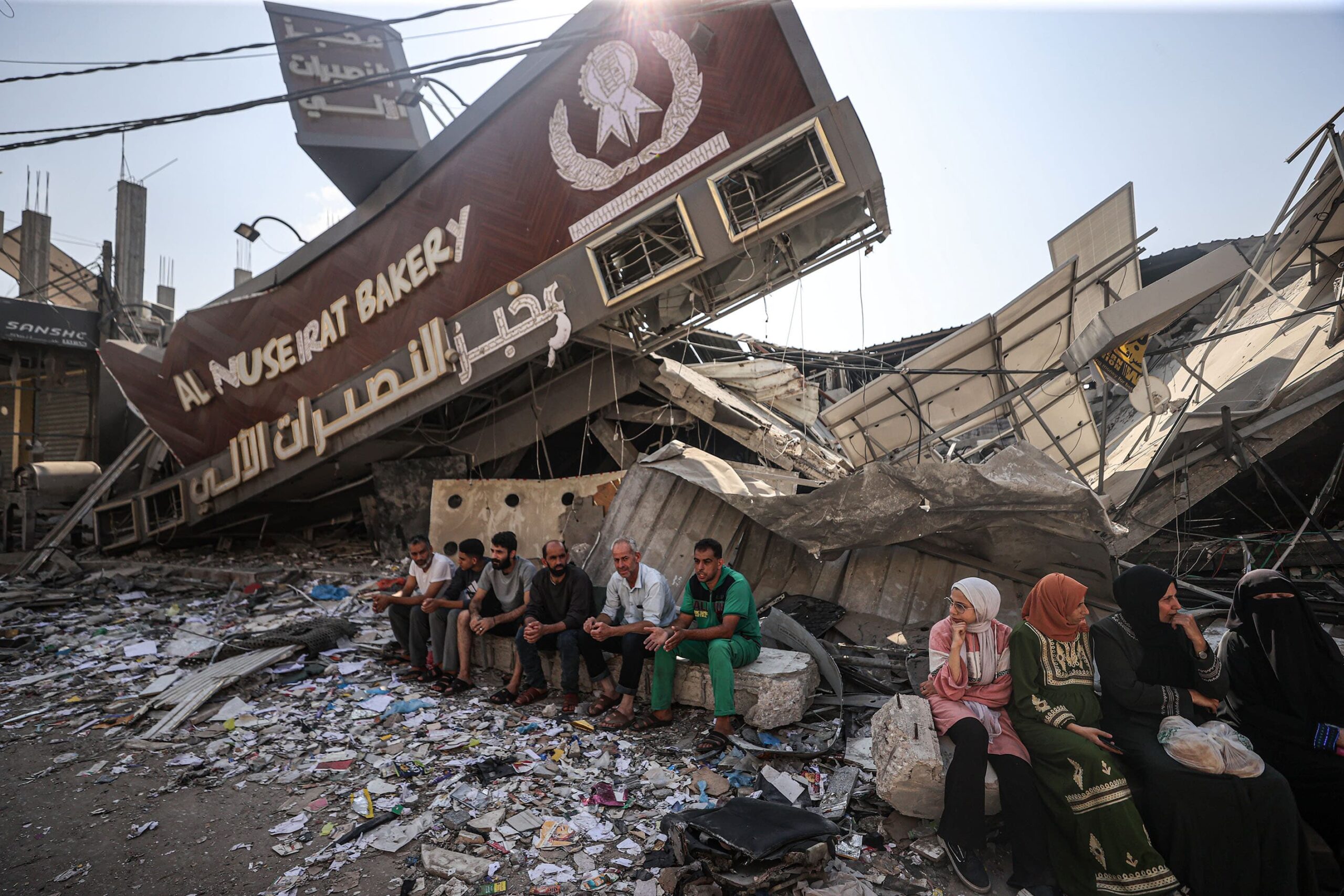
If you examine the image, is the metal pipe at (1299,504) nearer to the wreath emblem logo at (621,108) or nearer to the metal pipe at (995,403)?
the metal pipe at (995,403)

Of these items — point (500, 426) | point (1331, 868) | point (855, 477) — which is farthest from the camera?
point (500, 426)

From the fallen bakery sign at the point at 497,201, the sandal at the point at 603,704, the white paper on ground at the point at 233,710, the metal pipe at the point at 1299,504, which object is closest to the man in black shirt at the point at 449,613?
the white paper on ground at the point at 233,710

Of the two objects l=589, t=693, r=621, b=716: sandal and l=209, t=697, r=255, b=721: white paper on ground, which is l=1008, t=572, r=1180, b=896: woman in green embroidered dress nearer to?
l=589, t=693, r=621, b=716: sandal

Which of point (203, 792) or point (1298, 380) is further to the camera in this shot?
point (1298, 380)

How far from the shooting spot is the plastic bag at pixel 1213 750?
2.71 meters

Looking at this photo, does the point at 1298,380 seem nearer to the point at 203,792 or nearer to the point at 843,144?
the point at 843,144

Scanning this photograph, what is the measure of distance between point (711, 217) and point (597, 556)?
3615 mm

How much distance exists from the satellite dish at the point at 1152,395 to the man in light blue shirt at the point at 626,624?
4316mm

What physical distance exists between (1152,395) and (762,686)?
4221mm

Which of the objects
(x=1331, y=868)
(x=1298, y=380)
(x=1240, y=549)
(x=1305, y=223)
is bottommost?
(x=1331, y=868)

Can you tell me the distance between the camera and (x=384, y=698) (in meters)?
5.39

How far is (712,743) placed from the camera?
418 centimetres

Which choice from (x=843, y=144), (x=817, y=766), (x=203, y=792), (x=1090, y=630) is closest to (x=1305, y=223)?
(x=843, y=144)

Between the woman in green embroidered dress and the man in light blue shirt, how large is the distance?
91.9 inches
